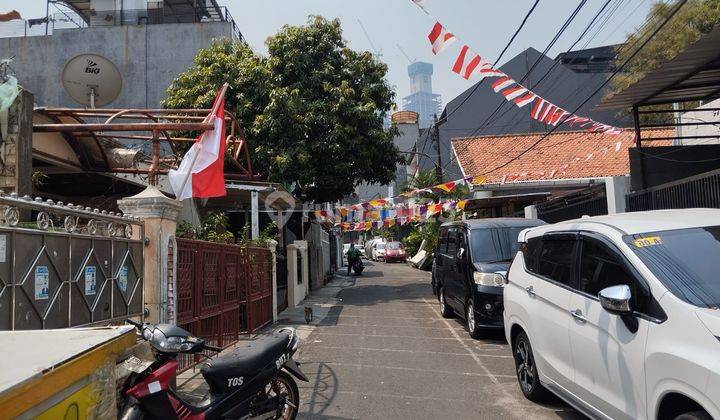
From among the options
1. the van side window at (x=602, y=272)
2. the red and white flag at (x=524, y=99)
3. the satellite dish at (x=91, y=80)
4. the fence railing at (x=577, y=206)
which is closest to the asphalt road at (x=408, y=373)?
the van side window at (x=602, y=272)

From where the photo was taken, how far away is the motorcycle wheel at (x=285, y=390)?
15.5 ft

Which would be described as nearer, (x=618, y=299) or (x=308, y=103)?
(x=618, y=299)

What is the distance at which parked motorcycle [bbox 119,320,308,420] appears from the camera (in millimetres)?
3566

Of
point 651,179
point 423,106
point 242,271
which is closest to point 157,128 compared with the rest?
point 242,271

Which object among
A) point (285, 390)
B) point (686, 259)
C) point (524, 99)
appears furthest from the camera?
point (524, 99)

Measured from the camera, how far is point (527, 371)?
5578 millimetres

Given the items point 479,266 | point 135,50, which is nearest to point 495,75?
point 479,266

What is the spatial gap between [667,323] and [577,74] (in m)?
29.6

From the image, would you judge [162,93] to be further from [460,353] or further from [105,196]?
[460,353]

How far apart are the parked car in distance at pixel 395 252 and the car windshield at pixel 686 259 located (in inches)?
1453

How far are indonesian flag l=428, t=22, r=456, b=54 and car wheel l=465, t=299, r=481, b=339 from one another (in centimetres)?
489

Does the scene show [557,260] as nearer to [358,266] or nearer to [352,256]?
[358,266]

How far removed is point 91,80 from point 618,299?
39.6 ft

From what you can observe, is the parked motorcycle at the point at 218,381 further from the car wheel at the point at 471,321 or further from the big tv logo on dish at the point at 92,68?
the big tv logo on dish at the point at 92,68
